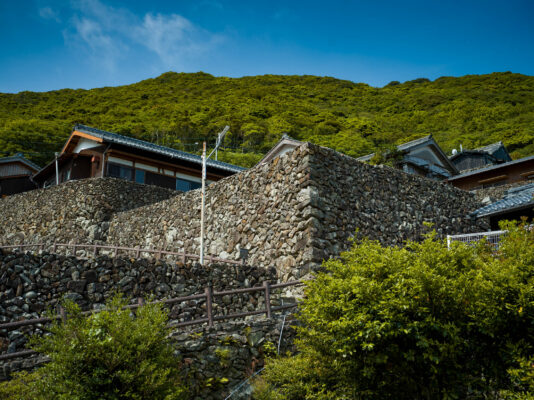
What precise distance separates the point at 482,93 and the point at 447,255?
77871 mm

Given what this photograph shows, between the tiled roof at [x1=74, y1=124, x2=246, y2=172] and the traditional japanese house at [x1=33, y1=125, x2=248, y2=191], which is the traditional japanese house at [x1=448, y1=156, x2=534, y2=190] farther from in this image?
the tiled roof at [x1=74, y1=124, x2=246, y2=172]

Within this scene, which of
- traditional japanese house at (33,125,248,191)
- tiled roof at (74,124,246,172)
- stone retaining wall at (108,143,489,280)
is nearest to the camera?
stone retaining wall at (108,143,489,280)

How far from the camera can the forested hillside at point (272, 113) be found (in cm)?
4975

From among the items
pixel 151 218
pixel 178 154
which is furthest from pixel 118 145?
pixel 151 218

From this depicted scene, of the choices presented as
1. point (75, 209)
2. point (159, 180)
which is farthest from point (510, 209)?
point (75, 209)

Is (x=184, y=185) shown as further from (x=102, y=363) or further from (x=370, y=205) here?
(x=102, y=363)

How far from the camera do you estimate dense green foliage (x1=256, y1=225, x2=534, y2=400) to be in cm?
598

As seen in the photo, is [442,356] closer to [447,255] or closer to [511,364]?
[511,364]

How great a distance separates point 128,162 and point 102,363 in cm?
2183

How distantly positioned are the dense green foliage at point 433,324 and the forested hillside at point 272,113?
1489 inches

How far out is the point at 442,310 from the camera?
20.7 feet

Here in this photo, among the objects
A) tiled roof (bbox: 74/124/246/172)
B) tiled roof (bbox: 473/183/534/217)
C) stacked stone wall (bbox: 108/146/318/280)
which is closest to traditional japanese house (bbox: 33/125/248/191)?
tiled roof (bbox: 74/124/246/172)

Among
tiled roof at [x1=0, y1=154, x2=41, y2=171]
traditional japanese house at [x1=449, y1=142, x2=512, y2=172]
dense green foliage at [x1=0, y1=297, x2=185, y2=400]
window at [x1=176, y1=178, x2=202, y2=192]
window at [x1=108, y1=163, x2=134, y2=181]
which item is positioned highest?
traditional japanese house at [x1=449, y1=142, x2=512, y2=172]

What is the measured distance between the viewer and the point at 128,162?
85.7 ft
